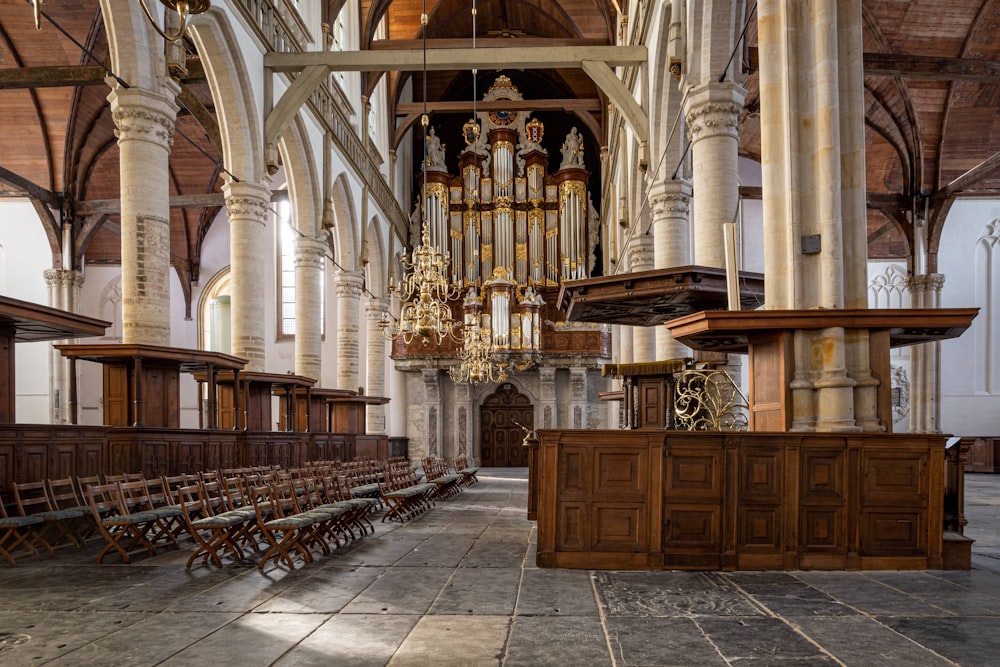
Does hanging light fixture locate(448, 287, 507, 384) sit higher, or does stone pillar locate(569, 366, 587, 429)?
hanging light fixture locate(448, 287, 507, 384)

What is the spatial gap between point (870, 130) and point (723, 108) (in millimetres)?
14692

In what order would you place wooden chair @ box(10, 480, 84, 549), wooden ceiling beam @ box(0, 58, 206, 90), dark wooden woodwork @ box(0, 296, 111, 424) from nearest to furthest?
wooden chair @ box(10, 480, 84, 549)
dark wooden woodwork @ box(0, 296, 111, 424)
wooden ceiling beam @ box(0, 58, 206, 90)

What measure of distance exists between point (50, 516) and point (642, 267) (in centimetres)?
1382

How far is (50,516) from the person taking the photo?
7.39 meters

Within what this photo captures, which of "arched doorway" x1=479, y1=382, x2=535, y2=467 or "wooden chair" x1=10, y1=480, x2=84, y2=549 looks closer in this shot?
"wooden chair" x1=10, y1=480, x2=84, y2=549

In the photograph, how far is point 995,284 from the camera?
84.9 ft

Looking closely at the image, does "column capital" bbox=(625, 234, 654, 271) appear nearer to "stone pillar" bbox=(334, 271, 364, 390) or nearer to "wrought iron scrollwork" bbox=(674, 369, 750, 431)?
"stone pillar" bbox=(334, 271, 364, 390)

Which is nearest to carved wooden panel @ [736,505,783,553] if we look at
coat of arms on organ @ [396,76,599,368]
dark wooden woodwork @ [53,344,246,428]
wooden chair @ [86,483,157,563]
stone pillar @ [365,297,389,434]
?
wooden chair @ [86,483,157,563]

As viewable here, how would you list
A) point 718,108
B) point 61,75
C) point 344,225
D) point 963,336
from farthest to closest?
1. point 963,336
2. point 344,225
3. point 61,75
4. point 718,108

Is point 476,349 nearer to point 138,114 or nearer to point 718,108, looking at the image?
point 138,114

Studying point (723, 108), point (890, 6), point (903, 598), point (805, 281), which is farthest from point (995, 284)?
point (903, 598)

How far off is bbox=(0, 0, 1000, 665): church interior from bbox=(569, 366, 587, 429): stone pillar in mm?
116

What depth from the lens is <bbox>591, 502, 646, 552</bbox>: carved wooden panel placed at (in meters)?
6.49

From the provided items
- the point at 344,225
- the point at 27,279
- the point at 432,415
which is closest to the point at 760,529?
the point at 344,225
